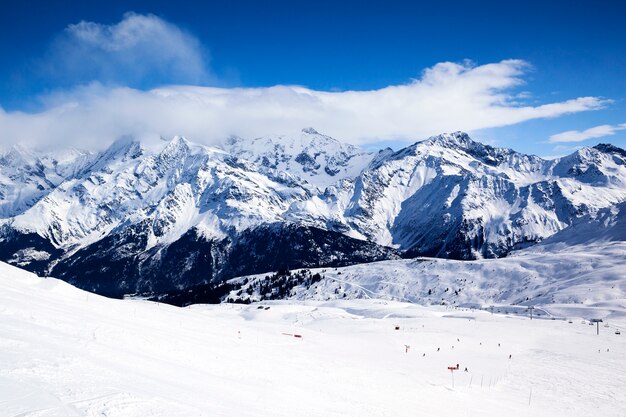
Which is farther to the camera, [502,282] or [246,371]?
[502,282]

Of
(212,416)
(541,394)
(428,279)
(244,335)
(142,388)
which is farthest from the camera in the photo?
(428,279)

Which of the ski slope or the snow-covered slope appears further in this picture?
the snow-covered slope

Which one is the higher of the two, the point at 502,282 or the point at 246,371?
the point at 502,282

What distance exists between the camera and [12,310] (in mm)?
24156

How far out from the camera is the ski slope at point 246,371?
15391mm

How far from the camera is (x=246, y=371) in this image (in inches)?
980

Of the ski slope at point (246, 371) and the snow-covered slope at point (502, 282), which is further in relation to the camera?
the snow-covered slope at point (502, 282)

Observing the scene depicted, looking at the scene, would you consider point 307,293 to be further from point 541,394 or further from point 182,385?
point 182,385

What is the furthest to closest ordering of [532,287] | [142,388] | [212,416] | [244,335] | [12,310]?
[532,287] < [244,335] < [12,310] < [142,388] < [212,416]

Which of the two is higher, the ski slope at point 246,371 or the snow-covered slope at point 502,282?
the snow-covered slope at point 502,282

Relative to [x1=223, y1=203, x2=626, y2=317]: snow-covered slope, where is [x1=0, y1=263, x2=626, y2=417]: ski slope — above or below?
below

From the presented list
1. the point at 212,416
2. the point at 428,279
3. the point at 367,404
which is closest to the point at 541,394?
the point at 367,404

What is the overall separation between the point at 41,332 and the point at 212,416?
35.7ft

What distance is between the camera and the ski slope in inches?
606
